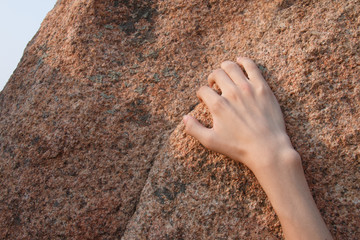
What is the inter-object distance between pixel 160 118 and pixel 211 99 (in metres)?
0.22

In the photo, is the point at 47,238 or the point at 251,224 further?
the point at 47,238

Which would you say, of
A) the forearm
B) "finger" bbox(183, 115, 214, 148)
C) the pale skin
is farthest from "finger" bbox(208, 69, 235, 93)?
the forearm

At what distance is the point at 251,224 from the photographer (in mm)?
1041

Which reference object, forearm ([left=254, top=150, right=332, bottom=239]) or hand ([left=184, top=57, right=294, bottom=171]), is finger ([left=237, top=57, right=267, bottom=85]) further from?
forearm ([left=254, top=150, right=332, bottom=239])

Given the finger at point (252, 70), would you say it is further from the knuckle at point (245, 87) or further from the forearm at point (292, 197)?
the forearm at point (292, 197)

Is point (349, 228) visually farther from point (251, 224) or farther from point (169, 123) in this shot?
point (169, 123)

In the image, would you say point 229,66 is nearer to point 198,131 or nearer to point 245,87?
point 245,87

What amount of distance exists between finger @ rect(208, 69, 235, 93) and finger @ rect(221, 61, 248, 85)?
14 mm

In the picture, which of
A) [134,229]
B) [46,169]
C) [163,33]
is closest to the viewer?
[134,229]

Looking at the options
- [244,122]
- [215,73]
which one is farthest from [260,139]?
[215,73]

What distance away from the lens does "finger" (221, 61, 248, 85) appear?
1.12m

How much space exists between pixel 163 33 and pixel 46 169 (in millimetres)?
665

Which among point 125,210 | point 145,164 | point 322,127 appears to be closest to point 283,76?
point 322,127

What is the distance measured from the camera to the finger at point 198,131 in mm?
1064
